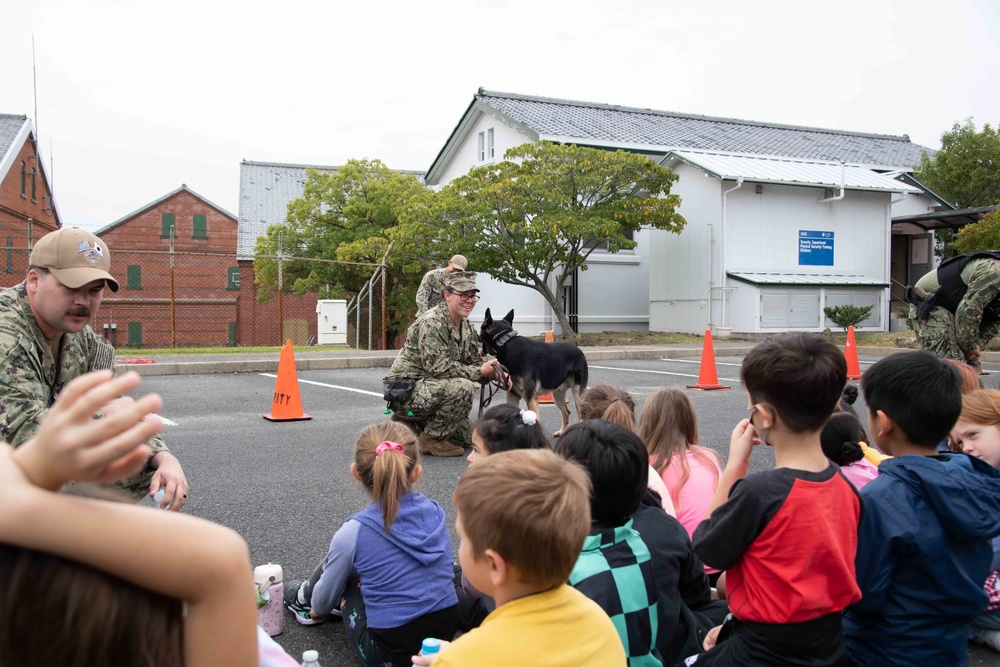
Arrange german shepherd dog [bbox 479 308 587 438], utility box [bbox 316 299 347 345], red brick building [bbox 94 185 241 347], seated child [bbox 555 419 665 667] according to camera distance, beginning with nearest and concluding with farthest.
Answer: seated child [bbox 555 419 665 667], german shepherd dog [bbox 479 308 587 438], utility box [bbox 316 299 347 345], red brick building [bbox 94 185 241 347]

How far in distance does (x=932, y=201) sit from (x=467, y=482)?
108ft

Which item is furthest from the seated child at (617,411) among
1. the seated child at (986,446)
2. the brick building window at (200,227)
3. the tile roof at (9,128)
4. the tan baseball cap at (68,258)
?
the brick building window at (200,227)

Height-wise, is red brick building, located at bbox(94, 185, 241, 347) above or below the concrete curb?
above

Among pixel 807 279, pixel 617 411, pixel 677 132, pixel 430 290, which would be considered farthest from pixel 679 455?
pixel 677 132

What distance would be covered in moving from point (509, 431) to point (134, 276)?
41761 millimetres

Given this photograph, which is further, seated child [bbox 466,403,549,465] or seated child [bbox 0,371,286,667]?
seated child [bbox 466,403,549,465]

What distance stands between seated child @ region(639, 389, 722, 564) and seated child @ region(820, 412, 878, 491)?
1.72 ft

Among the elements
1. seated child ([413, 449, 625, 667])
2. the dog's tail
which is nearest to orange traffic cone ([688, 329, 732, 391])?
the dog's tail

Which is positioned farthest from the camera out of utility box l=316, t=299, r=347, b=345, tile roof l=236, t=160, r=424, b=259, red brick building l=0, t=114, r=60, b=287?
tile roof l=236, t=160, r=424, b=259

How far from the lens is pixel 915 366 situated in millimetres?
2738

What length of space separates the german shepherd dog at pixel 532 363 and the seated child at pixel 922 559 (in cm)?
487

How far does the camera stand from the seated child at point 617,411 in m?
3.21

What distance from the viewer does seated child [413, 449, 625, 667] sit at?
1.71 meters

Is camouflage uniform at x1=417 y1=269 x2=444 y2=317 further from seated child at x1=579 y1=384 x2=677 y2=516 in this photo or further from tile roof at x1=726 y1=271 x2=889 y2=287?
tile roof at x1=726 y1=271 x2=889 y2=287
